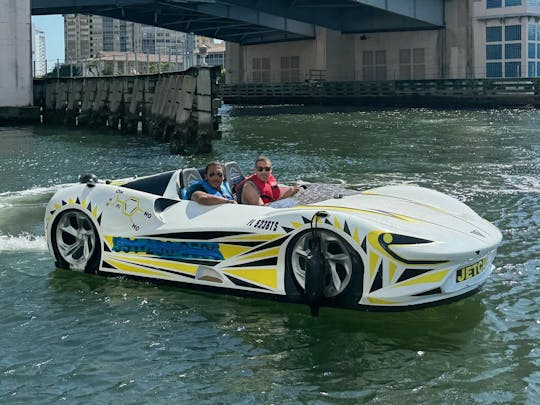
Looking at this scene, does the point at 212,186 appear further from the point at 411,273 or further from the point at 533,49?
the point at 533,49

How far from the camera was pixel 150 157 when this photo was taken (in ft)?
86.4

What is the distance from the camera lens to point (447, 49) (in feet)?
213

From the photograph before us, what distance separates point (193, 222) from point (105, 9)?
49.3 metres


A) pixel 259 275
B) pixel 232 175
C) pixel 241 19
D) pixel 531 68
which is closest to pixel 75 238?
pixel 232 175

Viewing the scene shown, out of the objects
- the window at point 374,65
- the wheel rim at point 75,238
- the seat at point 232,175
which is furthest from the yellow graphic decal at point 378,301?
the window at point 374,65

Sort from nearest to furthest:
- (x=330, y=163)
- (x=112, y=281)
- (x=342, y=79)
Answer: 1. (x=112, y=281)
2. (x=330, y=163)
3. (x=342, y=79)

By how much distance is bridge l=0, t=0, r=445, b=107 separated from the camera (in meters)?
45.5

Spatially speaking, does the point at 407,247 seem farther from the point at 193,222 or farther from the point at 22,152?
the point at 22,152

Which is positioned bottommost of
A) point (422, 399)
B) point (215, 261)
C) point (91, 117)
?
point (422, 399)

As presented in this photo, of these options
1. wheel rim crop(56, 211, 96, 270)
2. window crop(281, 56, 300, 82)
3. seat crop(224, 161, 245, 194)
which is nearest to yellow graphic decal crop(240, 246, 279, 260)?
seat crop(224, 161, 245, 194)

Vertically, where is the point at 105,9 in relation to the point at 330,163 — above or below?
above

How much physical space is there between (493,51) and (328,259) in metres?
60.1

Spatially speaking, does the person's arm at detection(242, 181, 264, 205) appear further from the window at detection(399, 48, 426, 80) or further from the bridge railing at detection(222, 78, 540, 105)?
the window at detection(399, 48, 426, 80)

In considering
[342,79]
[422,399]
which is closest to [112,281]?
[422,399]
